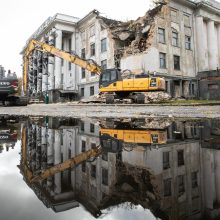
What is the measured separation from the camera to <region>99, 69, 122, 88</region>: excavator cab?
712 inches

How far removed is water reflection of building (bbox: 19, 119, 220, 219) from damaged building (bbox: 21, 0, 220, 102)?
2335cm

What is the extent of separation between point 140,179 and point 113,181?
0.55 ft

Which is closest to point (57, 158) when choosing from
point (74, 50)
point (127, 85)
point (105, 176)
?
point (105, 176)

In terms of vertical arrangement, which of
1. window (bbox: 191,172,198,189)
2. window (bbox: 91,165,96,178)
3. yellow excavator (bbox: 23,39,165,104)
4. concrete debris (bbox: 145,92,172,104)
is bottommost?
window (bbox: 191,172,198,189)

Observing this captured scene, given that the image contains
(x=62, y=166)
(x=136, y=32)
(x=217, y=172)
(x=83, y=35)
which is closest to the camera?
(x=217, y=172)

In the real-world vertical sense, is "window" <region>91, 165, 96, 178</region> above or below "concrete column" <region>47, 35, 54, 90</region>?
below

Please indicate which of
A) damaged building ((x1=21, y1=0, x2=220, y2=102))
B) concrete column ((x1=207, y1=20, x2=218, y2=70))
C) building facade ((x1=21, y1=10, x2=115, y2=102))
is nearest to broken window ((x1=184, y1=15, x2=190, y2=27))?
damaged building ((x1=21, y1=0, x2=220, y2=102))

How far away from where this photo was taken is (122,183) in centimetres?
149

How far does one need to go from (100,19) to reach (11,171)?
34.7 m

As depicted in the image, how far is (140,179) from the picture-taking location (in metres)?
1.57

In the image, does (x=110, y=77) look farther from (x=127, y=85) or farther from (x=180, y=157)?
(x=180, y=157)

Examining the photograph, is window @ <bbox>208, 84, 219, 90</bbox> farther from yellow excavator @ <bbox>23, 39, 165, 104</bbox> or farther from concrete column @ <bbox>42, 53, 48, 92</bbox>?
concrete column @ <bbox>42, 53, 48, 92</bbox>

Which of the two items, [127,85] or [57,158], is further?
[127,85]

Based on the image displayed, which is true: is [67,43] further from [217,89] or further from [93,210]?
[93,210]
